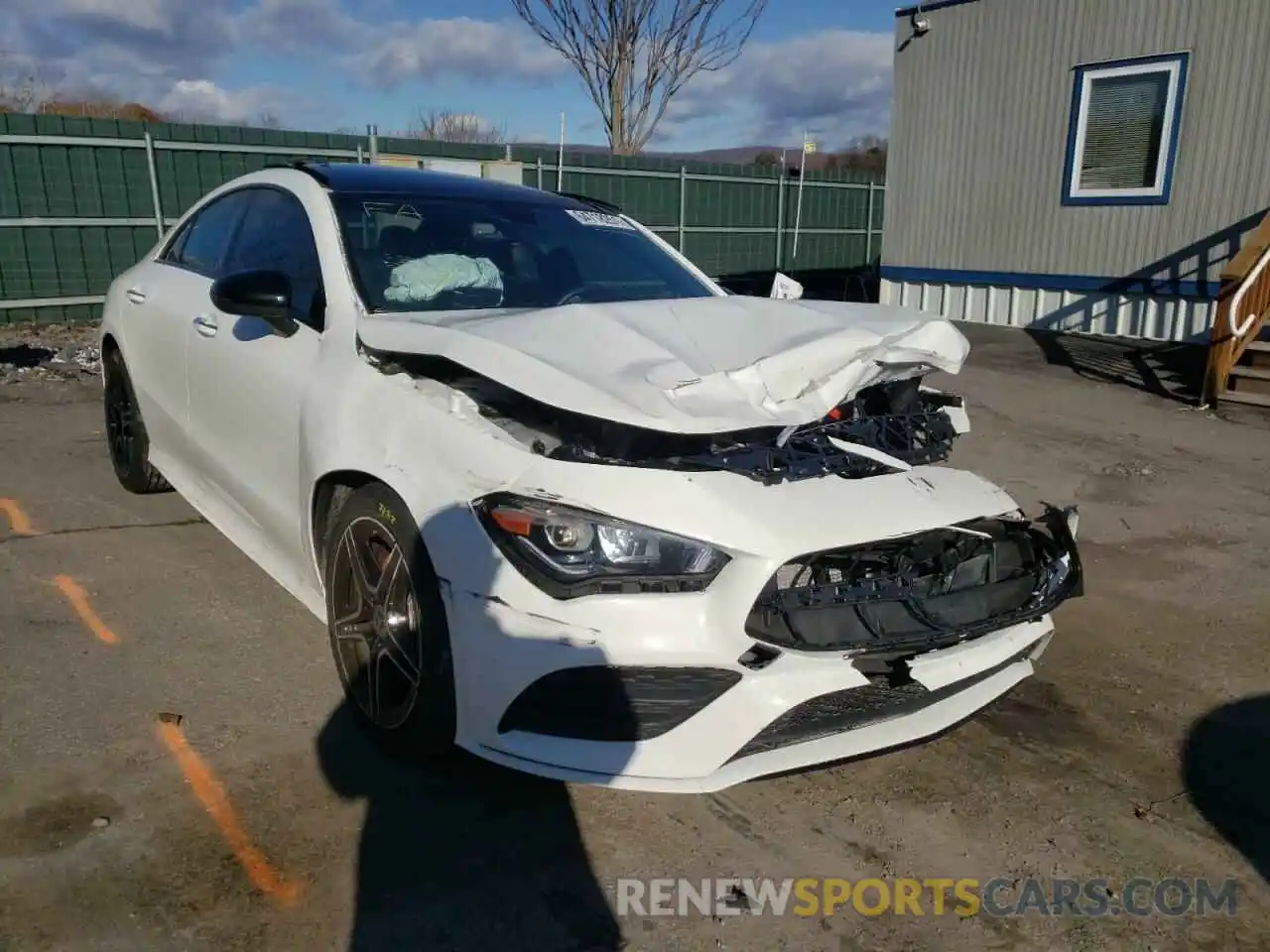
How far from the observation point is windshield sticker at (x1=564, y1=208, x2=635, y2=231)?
13.8 ft

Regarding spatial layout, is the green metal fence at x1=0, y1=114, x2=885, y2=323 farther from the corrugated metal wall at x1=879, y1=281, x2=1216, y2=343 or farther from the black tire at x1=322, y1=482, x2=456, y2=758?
the black tire at x1=322, y1=482, x2=456, y2=758

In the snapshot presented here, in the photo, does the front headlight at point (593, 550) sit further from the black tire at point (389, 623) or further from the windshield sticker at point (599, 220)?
the windshield sticker at point (599, 220)

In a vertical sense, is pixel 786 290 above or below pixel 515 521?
above

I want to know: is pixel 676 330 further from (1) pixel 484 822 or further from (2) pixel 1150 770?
(2) pixel 1150 770

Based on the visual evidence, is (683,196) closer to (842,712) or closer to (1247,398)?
(1247,398)

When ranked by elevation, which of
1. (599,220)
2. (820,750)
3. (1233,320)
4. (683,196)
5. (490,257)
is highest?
(683,196)

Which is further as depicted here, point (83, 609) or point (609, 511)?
point (83, 609)

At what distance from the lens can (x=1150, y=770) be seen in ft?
10.1

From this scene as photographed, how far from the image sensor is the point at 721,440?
2.82 meters

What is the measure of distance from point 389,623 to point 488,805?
57 centimetres

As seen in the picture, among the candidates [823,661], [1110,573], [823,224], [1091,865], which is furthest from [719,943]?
[823,224]

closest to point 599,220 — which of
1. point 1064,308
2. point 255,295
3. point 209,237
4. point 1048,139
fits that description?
point 255,295

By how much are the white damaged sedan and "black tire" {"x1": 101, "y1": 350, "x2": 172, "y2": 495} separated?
1.60 m

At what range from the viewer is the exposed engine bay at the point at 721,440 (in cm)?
265
